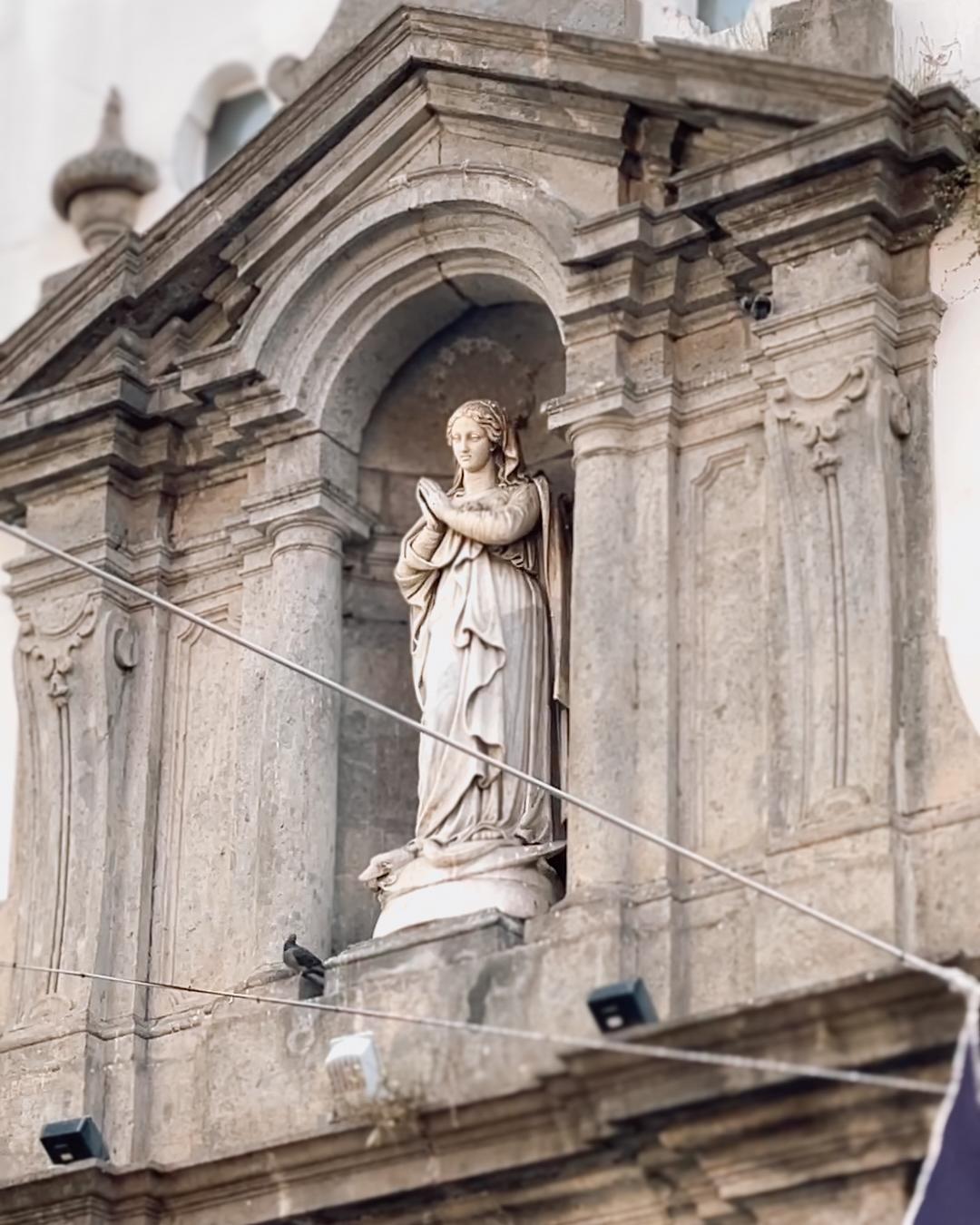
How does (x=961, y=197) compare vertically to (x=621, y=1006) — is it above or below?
above

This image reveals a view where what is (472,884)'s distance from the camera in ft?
42.2

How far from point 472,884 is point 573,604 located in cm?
98

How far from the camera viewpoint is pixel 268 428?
14047 mm

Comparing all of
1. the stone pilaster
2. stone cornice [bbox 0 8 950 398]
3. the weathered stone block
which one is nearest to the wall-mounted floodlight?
the stone pilaster

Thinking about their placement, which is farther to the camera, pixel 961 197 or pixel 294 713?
pixel 294 713

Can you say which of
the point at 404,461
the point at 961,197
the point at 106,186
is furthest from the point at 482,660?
the point at 106,186

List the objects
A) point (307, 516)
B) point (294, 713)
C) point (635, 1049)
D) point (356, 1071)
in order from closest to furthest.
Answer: point (635, 1049)
point (356, 1071)
point (294, 713)
point (307, 516)

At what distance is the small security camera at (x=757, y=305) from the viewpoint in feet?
42.5

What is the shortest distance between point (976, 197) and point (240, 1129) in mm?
3831

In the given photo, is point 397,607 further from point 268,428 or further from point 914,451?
point 914,451

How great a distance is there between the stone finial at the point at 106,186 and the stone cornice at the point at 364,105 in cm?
431

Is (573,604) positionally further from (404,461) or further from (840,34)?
(840,34)

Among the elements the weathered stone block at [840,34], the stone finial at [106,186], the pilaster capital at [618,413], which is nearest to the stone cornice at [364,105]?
the weathered stone block at [840,34]

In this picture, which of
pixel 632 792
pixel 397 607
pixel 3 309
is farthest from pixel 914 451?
pixel 3 309
